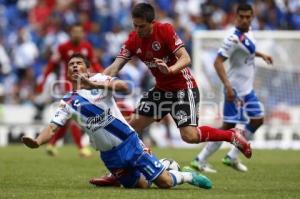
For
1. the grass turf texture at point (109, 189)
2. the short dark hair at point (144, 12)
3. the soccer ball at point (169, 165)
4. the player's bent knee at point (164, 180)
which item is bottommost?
the grass turf texture at point (109, 189)

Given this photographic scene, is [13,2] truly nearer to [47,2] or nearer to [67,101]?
[47,2]

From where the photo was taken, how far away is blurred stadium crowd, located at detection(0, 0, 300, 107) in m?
26.5

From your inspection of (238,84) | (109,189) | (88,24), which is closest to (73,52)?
(238,84)

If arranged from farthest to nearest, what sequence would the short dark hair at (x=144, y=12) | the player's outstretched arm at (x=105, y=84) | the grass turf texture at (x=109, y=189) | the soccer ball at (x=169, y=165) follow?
the short dark hair at (x=144, y=12) → the soccer ball at (x=169, y=165) → the grass turf texture at (x=109, y=189) → the player's outstretched arm at (x=105, y=84)

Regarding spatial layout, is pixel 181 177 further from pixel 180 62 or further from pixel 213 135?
pixel 180 62

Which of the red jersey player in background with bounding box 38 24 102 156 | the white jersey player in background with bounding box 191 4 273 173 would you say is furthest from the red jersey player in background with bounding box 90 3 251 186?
the red jersey player in background with bounding box 38 24 102 156

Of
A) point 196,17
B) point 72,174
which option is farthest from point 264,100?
point 72,174

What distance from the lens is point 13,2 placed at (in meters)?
29.9

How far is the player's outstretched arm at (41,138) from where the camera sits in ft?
32.2

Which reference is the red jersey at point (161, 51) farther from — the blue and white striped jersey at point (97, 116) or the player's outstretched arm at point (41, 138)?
the player's outstretched arm at point (41, 138)

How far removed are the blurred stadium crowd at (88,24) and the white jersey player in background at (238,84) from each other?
34.1 feet

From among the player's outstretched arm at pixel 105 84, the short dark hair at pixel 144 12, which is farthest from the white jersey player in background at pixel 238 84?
the player's outstretched arm at pixel 105 84

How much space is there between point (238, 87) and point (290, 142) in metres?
8.57

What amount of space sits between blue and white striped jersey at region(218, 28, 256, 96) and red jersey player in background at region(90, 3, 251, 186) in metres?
2.50
